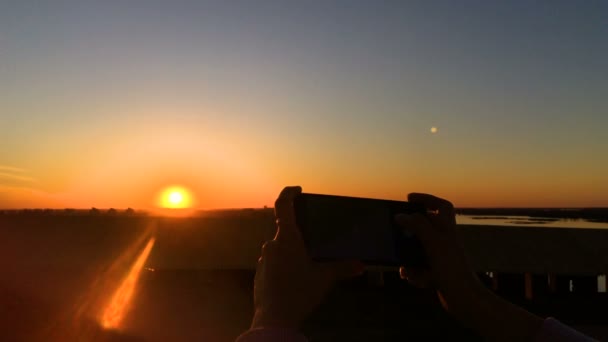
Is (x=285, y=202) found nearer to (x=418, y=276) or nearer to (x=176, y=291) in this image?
(x=418, y=276)

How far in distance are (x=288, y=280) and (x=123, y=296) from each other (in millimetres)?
6933

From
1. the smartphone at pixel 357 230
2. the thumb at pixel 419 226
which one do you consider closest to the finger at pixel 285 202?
the smartphone at pixel 357 230

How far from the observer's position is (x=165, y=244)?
9117 mm

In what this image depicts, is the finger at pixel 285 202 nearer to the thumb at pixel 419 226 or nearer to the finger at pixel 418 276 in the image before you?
the thumb at pixel 419 226

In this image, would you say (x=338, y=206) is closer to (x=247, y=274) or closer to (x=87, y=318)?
(x=87, y=318)

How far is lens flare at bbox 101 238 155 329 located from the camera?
21.9 ft

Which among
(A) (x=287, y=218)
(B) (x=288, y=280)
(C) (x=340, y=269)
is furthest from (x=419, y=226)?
(B) (x=288, y=280)

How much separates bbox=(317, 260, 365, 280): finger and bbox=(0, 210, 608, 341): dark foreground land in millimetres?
4357

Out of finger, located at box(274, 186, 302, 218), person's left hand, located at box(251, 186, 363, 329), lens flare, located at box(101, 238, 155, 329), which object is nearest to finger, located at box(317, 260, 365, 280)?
person's left hand, located at box(251, 186, 363, 329)

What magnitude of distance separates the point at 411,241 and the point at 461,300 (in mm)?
451

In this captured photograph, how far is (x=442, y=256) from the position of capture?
203 cm

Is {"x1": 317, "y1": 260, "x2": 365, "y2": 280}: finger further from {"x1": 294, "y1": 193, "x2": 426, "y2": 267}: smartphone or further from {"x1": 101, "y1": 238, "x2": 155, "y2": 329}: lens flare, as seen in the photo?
{"x1": 101, "y1": 238, "x2": 155, "y2": 329}: lens flare

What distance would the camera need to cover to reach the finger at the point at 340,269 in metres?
1.88

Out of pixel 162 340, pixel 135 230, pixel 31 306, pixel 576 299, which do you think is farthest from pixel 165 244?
pixel 576 299
